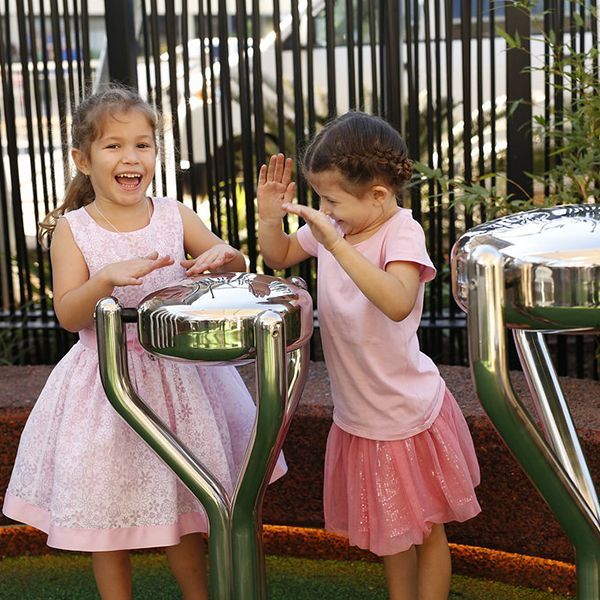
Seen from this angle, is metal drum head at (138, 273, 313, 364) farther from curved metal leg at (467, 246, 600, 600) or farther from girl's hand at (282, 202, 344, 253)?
curved metal leg at (467, 246, 600, 600)

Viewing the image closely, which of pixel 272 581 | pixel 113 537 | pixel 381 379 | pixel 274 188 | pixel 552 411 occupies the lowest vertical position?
pixel 272 581

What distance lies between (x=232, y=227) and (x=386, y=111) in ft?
2.00

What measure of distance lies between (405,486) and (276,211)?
57cm

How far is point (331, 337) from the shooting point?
2.00m

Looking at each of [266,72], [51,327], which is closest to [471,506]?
[51,327]

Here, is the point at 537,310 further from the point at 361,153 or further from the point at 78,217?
the point at 78,217

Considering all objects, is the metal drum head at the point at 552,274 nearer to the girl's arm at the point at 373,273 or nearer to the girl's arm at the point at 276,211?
the girl's arm at the point at 373,273

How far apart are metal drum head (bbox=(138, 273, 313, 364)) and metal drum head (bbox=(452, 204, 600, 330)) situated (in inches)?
13.7

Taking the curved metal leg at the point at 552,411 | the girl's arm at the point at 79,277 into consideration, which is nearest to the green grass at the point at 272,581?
the girl's arm at the point at 79,277

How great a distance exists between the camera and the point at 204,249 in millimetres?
2234

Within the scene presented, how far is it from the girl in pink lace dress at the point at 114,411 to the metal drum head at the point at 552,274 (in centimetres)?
93

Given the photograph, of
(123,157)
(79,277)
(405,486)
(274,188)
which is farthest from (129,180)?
(405,486)

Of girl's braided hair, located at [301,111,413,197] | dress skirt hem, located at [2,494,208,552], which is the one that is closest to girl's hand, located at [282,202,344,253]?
girl's braided hair, located at [301,111,413,197]

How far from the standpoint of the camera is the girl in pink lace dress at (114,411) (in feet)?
6.55
